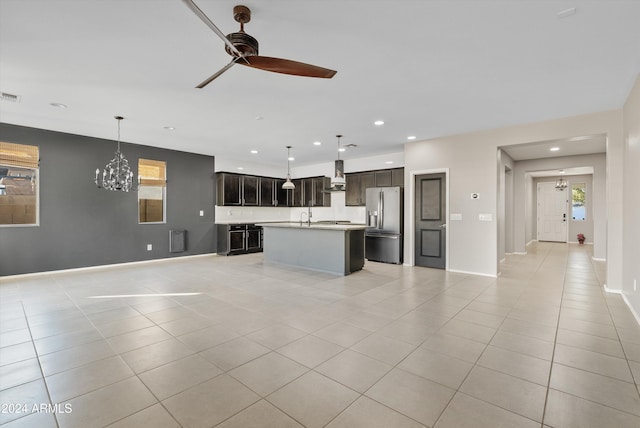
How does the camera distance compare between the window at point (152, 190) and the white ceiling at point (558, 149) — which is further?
the window at point (152, 190)

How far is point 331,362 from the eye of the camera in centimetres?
237

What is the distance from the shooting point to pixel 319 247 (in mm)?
5883

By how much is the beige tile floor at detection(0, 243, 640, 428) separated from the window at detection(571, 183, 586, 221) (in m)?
8.26

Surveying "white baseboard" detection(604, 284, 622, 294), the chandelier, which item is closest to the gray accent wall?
Answer: the chandelier

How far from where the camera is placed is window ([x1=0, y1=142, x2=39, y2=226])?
5156 millimetres

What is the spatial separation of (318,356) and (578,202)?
42.7ft

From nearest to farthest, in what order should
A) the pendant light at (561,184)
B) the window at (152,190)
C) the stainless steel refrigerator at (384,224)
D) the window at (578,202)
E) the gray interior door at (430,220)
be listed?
the gray interior door at (430,220)
the stainless steel refrigerator at (384,224)
the window at (152,190)
the pendant light at (561,184)
the window at (578,202)

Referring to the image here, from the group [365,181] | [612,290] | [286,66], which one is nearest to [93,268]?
[286,66]

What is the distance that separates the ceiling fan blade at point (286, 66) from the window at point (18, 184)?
564 centimetres

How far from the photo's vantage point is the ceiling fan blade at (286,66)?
2.14m

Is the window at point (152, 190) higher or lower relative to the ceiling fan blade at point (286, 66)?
lower

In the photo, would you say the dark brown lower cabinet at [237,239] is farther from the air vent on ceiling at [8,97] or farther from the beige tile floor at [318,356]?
the air vent on ceiling at [8,97]

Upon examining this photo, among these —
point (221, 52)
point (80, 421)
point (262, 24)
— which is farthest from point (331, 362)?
point (221, 52)

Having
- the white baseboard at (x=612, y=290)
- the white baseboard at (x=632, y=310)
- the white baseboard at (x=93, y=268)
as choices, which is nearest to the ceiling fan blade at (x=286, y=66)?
the white baseboard at (x=632, y=310)
